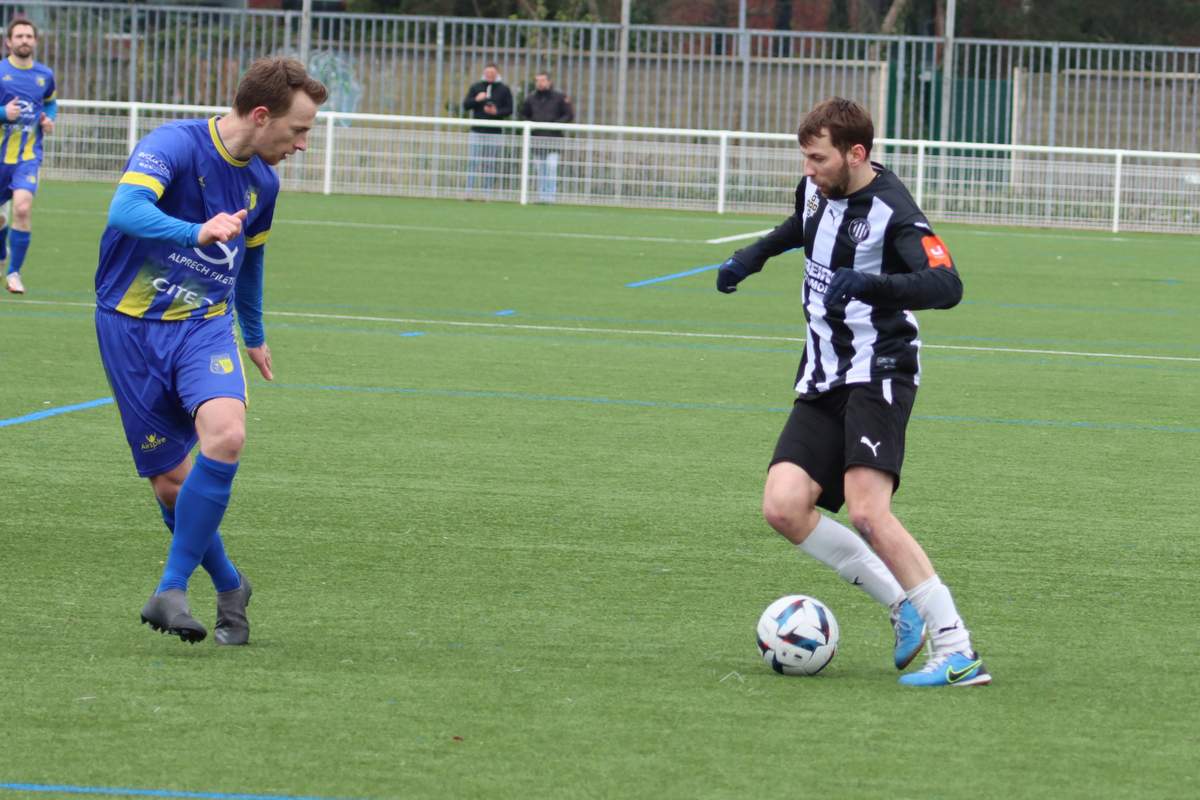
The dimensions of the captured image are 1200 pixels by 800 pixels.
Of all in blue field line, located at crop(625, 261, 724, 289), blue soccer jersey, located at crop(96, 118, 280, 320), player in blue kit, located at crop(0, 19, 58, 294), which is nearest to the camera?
blue soccer jersey, located at crop(96, 118, 280, 320)

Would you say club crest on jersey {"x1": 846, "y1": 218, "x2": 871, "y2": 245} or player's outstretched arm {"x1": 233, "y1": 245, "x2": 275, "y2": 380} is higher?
club crest on jersey {"x1": 846, "y1": 218, "x2": 871, "y2": 245}

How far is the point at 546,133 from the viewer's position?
27969mm

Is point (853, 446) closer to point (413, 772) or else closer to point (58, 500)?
point (413, 772)

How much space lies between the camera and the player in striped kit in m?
5.38

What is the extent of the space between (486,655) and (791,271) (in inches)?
567

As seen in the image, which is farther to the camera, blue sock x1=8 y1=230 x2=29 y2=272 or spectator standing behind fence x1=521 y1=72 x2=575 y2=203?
spectator standing behind fence x1=521 y1=72 x2=575 y2=203

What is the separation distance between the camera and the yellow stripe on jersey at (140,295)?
18.4ft

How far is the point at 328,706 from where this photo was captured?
4.96 meters

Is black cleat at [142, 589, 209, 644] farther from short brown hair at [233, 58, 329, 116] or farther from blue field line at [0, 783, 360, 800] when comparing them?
short brown hair at [233, 58, 329, 116]

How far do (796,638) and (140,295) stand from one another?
6.87 ft

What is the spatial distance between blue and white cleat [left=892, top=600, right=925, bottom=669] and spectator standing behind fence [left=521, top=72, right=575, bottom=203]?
22541mm

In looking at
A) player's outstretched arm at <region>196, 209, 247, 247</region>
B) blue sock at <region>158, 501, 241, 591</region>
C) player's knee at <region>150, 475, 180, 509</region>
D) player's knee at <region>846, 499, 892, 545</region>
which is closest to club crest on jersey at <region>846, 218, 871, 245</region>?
player's knee at <region>846, 499, 892, 545</region>

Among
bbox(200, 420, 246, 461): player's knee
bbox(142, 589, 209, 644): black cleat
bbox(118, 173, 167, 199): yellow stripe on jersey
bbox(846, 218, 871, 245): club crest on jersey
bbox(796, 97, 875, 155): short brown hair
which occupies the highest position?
bbox(796, 97, 875, 155): short brown hair

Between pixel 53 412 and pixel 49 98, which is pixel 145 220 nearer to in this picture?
pixel 53 412
